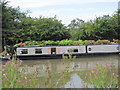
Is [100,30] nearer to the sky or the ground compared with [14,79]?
nearer to the sky

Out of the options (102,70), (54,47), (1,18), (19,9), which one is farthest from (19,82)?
(19,9)

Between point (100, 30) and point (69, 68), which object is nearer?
point (69, 68)

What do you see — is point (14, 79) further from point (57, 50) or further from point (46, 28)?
point (46, 28)

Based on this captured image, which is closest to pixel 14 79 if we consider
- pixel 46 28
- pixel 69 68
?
pixel 69 68

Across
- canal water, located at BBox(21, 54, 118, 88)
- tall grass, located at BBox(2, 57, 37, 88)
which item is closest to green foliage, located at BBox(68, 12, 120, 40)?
canal water, located at BBox(21, 54, 118, 88)

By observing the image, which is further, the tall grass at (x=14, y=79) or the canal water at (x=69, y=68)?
the canal water at (x=69, y=68)

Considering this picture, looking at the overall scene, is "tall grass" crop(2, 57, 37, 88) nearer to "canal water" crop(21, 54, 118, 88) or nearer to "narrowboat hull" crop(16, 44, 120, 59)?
"canal water" crop(21, 54, 118, 88)

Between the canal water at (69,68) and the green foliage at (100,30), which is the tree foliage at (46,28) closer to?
the green foliage at (100,30)

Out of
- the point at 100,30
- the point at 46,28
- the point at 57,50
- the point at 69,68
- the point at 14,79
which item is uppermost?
the point at 46,28

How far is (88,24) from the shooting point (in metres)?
23.3

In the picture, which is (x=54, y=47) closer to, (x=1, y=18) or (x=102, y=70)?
(x=1, y=18)

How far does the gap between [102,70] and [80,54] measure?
44.6ft

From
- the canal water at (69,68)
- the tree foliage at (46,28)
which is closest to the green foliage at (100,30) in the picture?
the tree foliage at (46,28)

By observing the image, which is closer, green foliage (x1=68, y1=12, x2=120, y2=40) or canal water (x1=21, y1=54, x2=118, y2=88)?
canal water (x1=21, y1=54, x2=118, y2=88)
